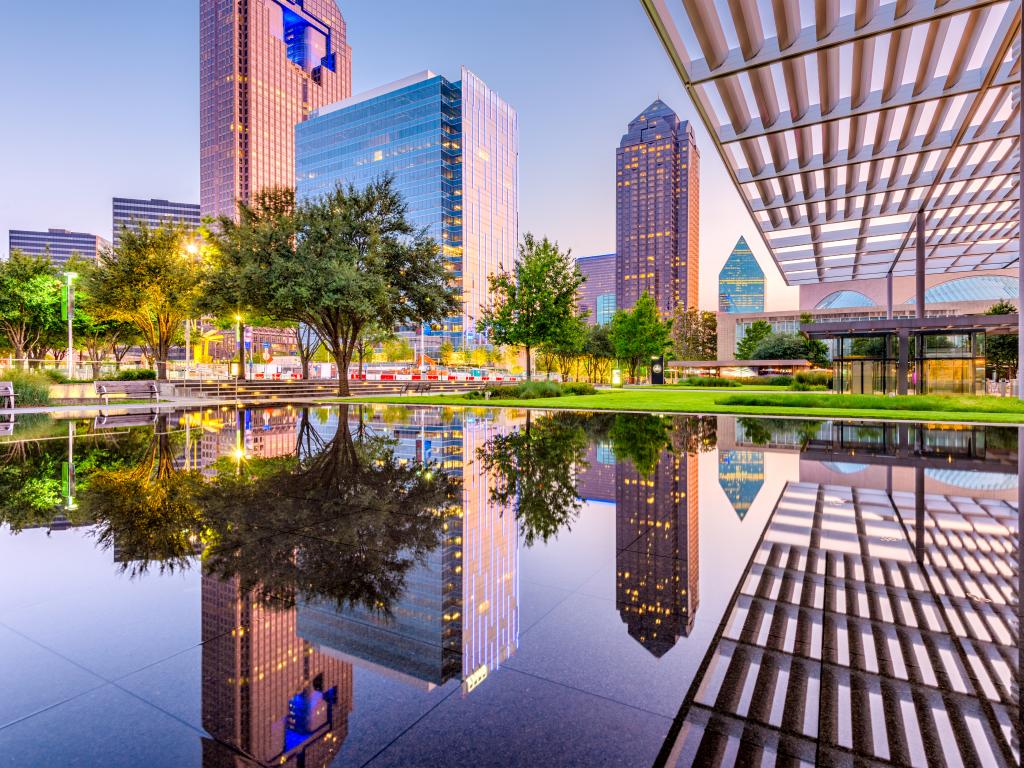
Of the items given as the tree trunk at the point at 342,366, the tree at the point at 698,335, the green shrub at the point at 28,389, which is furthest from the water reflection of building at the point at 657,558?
the tree at the point at 698,335

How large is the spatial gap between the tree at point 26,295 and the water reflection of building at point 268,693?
152 feet

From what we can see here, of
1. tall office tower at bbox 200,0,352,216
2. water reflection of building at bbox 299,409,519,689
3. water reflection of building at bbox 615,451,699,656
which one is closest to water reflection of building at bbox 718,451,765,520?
water reflection of building at bbox 615,451,699,656

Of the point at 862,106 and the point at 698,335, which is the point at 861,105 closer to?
the point at 862,106

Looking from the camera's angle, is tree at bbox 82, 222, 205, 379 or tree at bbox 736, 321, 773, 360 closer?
tree at bbox 82, 222, 205, 379

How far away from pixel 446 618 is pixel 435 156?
13271cm

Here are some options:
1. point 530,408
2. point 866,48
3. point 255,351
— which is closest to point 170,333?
point 530,408

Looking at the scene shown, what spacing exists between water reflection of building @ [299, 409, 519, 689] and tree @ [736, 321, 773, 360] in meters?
88.4

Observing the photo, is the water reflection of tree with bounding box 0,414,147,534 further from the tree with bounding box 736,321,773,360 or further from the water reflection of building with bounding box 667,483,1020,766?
the tree with bounding box 736,321,773,360

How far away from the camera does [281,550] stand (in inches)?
186

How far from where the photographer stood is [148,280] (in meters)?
33.3

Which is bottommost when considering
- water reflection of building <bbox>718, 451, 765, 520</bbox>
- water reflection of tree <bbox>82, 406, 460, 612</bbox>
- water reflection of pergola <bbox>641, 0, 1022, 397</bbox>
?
water reflection of building <bbox>718, 451, 765, 520</bbox>

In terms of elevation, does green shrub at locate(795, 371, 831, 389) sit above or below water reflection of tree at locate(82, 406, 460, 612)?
above

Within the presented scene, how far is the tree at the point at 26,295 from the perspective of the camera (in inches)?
1468

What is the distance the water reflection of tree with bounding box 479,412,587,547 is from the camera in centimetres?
597
